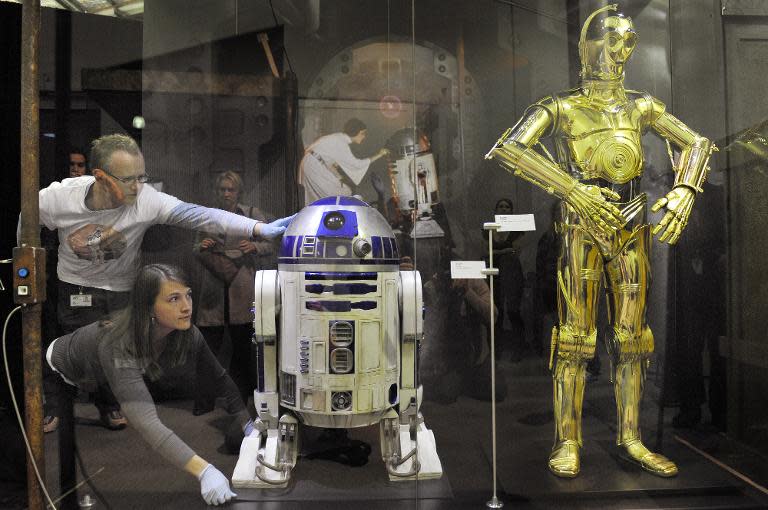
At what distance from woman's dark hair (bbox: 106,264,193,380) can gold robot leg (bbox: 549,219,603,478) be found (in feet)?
6.67

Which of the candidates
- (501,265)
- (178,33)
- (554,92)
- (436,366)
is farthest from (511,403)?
(178,33)

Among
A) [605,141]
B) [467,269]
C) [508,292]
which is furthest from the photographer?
[508,292]

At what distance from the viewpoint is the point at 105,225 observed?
308cm

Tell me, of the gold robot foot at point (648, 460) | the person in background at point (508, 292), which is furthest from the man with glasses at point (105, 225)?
the gold robot foot at point (648, 460)

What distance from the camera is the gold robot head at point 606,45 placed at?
2.96 meters

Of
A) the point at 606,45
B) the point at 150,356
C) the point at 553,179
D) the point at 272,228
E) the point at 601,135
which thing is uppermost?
the point at 606,45

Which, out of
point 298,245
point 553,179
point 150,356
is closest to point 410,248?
point 298,245

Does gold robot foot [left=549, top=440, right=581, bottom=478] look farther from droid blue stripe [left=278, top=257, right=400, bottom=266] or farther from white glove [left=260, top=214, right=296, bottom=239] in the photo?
white glove [left=260, top=214, right=296, bottom=239]

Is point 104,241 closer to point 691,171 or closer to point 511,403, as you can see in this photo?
point 511,403

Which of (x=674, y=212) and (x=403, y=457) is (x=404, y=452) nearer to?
(x=403, y=457)

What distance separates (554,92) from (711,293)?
61.2 inches

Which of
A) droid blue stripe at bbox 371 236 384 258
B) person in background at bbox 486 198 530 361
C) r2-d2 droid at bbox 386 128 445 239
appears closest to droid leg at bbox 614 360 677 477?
person in background at bbox 486 198 530 361

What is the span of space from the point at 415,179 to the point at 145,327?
1689 mm

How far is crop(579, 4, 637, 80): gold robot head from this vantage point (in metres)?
2.96
